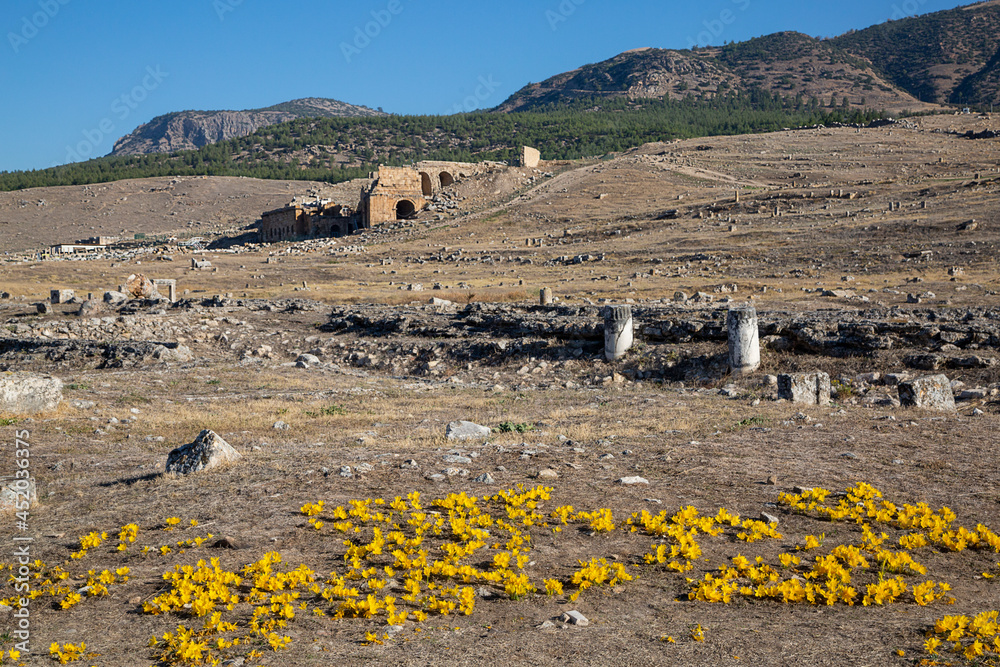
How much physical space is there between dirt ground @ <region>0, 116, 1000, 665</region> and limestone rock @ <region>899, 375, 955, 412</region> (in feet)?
1.06

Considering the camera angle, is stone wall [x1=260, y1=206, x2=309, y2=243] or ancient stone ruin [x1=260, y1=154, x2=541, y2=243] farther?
stone wall [x1=260, y1=206, x2=309, y2=243]

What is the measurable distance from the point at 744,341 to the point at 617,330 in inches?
115

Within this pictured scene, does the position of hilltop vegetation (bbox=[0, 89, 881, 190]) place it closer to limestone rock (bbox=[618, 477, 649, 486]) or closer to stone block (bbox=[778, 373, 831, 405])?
stone block (bbox=[778, 373, 831, 405])

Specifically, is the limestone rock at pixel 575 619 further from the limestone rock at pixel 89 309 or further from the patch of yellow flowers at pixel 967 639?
the limestone rock at pixel 89 309

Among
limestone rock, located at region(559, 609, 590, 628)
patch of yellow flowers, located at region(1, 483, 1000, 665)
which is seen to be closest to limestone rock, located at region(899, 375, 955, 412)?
patch of yellow flowers, located at region(1, 483, 1000, 665)

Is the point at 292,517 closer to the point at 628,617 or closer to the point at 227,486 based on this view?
the point at 227,486

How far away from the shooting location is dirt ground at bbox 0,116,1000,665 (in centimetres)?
438

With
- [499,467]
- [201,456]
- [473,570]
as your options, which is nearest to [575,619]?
[473,570]

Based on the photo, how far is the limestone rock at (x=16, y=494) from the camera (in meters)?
6.31

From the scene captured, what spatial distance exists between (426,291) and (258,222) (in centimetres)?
5134

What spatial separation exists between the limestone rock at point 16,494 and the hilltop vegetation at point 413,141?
91.8 m

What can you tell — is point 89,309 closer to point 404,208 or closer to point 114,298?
point 114,298

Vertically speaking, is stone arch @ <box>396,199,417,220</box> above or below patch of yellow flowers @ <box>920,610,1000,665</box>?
above

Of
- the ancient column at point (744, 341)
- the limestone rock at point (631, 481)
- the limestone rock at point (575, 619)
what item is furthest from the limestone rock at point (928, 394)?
the limestone rock at point (575, 619)
